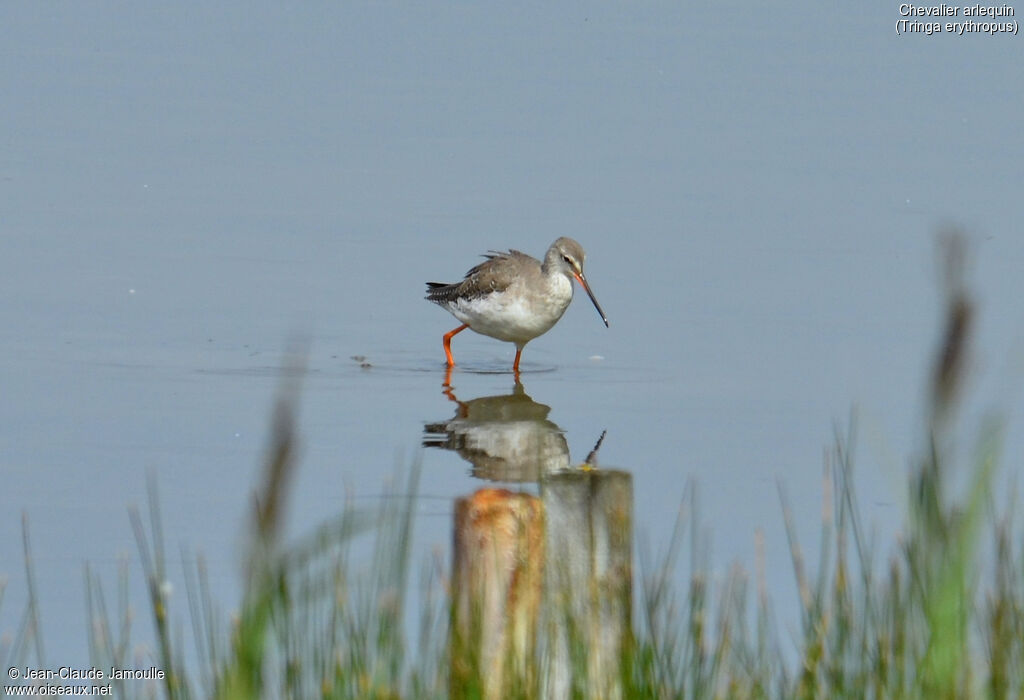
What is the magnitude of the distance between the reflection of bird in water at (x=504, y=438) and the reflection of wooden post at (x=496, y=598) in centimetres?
263

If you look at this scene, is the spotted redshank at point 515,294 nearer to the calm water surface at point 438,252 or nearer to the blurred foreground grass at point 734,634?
the calm water surface at point 438,252

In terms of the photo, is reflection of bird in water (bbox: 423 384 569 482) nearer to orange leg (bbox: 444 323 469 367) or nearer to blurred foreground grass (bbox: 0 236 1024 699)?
orange leg (bbox: 444 323 469 367)

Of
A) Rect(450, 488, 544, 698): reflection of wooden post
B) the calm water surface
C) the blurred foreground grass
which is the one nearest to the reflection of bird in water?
the calm water surface

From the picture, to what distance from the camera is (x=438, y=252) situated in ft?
36.1

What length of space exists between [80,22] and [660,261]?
9132mm

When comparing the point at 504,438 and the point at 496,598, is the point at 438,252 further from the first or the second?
the point at 496,598

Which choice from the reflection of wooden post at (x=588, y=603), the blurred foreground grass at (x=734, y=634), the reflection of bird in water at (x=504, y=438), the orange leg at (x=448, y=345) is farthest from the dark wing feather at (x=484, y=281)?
the blurred foreground grass at (x=734, y=634)

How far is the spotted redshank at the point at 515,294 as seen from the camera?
978cm

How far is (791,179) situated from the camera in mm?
12633

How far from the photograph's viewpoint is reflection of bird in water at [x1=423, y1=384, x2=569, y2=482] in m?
7.30

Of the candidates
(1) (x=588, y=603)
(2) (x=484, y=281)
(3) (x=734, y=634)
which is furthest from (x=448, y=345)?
(1) (x=588, y=603)

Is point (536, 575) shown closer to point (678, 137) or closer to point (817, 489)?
point (817, 489)

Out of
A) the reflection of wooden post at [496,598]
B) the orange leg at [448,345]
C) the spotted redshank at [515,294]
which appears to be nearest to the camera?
the reflection of wooden post at [496,598]

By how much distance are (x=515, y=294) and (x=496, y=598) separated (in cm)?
605
